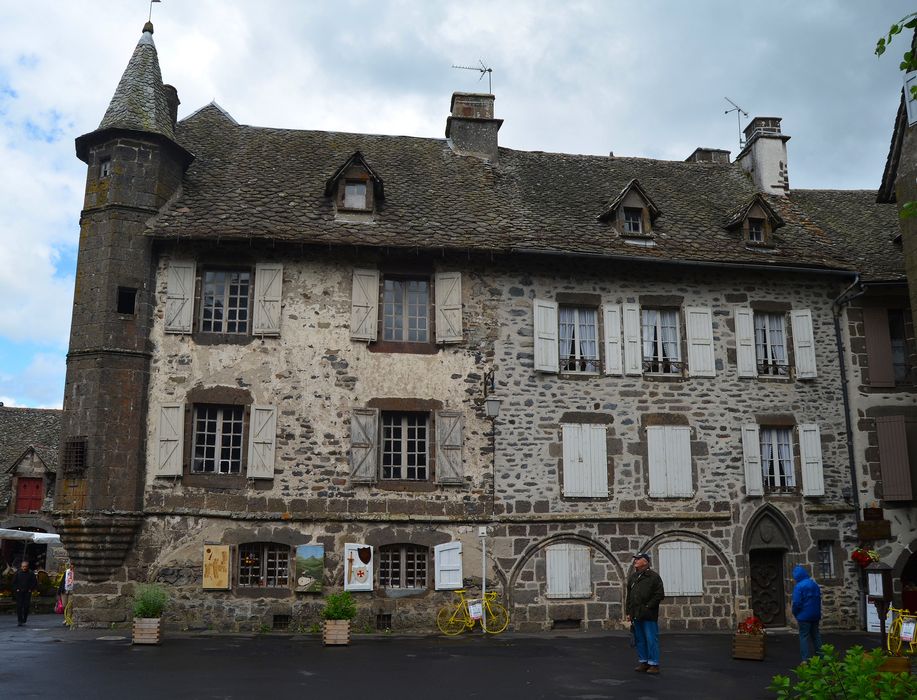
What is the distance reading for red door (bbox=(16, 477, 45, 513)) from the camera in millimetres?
35356

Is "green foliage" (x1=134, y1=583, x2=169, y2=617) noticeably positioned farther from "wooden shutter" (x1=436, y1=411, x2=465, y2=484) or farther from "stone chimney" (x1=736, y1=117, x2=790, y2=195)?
"stone chimney" (x1=736, y1=117, x2=790, y2=195)

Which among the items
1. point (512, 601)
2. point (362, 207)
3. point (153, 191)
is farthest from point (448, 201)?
point (512, 601)

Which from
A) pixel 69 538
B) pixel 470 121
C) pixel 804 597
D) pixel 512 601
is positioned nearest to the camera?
pixel 804 597

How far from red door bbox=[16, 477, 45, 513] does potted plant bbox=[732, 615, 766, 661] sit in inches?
1247

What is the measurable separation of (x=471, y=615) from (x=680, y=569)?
4218 millimetres

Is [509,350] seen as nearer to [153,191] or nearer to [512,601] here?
[512,601]

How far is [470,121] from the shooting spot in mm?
20172

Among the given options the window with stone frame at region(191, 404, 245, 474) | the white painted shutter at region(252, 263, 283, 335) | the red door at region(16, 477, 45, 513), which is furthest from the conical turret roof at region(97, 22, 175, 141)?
the red door at region(16, 477, 45, 513)

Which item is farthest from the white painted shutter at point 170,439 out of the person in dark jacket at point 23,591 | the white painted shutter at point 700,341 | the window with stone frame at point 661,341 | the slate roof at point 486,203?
the white painted shutter at point 700,341

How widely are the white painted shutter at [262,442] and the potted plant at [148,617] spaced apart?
9.48 ft

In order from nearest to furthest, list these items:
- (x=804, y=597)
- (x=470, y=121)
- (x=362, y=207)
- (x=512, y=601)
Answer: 1. (x=804, y=597)
2. (x=512, y=601)
3. (x=362, y=207)
4. (x=470, y=121)

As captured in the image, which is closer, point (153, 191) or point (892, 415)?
point (153, 191)

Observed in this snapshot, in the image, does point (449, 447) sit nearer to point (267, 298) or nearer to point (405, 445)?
point (405, 445)

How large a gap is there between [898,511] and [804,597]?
24.7ft
